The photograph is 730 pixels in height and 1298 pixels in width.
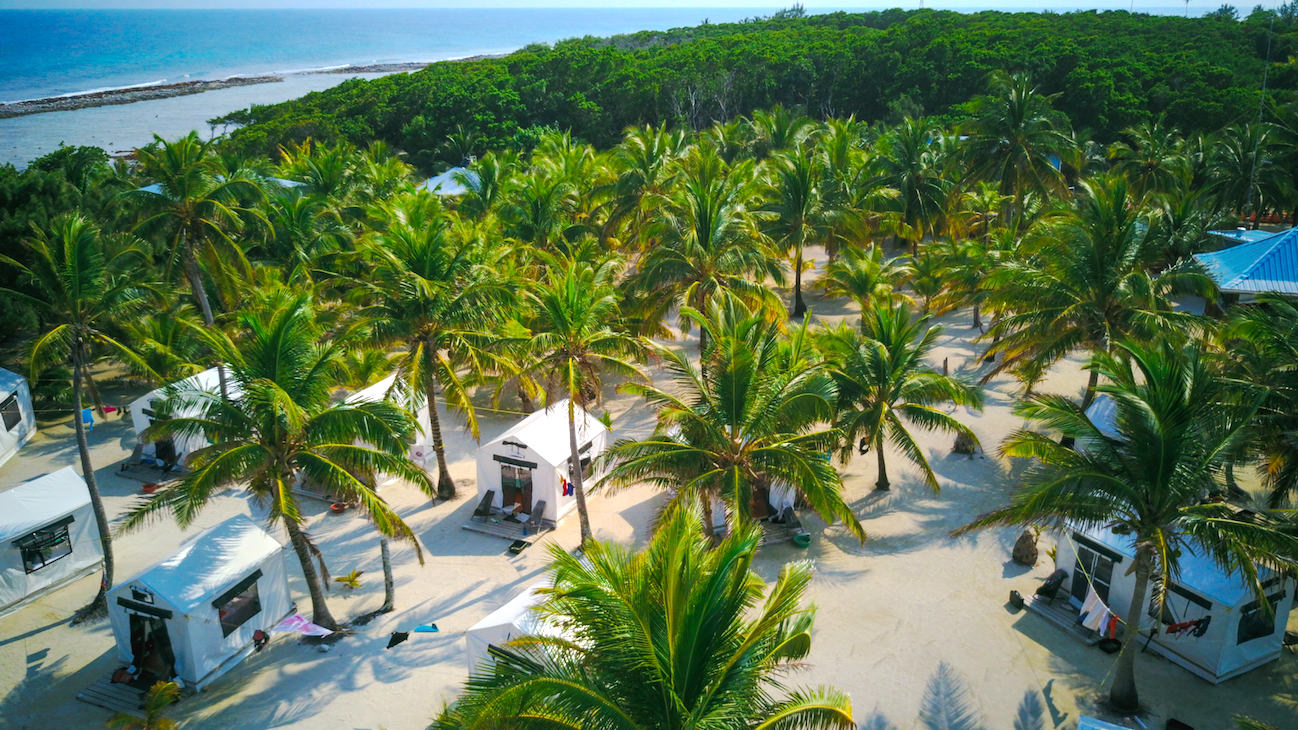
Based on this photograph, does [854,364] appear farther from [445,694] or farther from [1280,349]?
[445,694]

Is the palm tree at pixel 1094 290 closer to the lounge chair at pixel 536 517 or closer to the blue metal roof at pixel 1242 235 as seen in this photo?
the blue metal roof at pixel 1242 235

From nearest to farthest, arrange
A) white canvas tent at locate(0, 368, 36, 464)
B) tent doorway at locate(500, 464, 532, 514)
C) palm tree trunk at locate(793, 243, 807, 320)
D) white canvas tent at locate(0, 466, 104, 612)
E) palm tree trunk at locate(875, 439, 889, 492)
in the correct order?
white canvas tent at locate(0, 466, 104, 612), tent doorway at locate(500, 464, 532, 514), palm tree trunk at locate(875, 439, 889, 492), white canvas tent at locate(0, 368, 36, 464), palm tree trunk at locate(793, 243, 807, 320)

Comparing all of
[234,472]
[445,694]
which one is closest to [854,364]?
[445,694]

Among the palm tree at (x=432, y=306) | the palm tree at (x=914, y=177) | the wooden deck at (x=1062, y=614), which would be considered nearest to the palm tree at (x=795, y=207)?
the palm tree at (x=914, y=177)

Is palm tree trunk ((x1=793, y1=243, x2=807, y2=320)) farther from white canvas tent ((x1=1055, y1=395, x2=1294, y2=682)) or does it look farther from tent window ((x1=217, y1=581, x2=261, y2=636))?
tent window ((x1=217, y1=581, x2=261, y2=636))

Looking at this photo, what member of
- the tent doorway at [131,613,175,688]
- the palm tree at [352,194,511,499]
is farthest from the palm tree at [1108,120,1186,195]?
the tent doorway at [131,613,175,688]

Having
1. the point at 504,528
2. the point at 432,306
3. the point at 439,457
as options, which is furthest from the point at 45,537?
the point at 504,528
